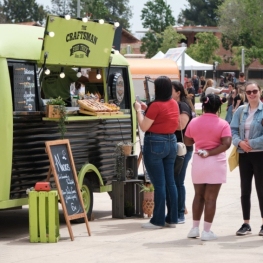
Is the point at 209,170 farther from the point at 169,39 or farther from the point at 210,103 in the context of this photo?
the point at 169,39

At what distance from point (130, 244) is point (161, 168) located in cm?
137

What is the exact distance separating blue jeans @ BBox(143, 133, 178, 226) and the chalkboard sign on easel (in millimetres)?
907

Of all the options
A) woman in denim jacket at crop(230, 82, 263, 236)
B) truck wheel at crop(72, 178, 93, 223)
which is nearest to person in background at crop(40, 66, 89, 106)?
truck wheel at crop(72, 178, 93, 223)

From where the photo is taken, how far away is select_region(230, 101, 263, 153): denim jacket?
33.5ft

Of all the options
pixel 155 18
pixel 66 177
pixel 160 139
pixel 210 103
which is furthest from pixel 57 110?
pixel 155 18

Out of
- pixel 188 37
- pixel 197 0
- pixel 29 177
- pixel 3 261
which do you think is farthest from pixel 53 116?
pixel 197 0

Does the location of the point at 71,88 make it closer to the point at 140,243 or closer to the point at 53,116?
the point at 53,116

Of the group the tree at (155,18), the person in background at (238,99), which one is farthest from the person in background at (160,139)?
the tree at (155,18)

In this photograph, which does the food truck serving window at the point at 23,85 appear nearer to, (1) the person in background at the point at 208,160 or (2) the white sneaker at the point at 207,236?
(1) the person in background at the point at 208,160

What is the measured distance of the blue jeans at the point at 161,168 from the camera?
10.9 metres

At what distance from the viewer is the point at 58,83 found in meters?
12.5

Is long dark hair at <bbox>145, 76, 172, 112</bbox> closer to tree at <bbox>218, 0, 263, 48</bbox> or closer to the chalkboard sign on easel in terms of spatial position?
the chalkboard sign on easel

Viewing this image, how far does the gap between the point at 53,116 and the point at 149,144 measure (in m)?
1.20

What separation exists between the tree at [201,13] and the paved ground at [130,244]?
111292mm
